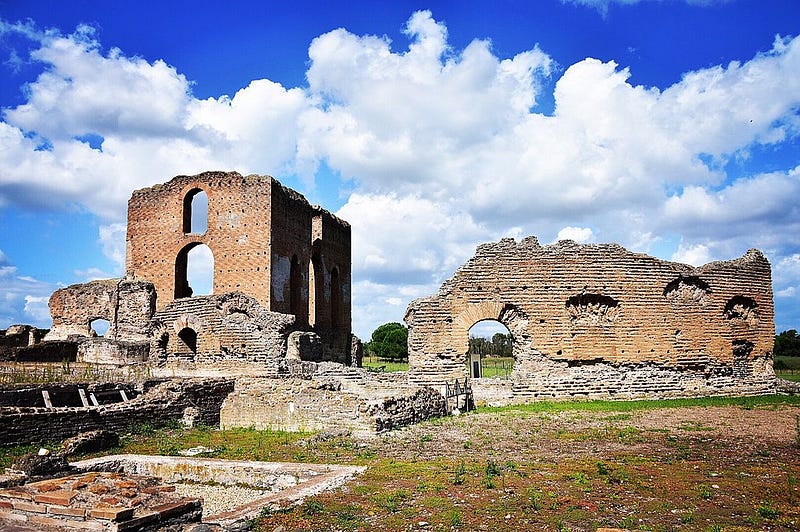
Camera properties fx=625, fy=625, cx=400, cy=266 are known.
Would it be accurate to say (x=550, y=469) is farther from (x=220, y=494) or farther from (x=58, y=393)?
(x=58, y=393)

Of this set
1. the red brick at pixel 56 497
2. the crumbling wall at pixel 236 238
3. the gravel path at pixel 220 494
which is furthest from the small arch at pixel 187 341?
the red brick at pixel 56 497

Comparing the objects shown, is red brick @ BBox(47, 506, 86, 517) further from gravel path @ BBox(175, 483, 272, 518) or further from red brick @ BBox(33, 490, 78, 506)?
gravel path @ BBox(175, 483, 272, 518)

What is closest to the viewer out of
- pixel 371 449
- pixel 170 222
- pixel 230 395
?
pixel 371 449

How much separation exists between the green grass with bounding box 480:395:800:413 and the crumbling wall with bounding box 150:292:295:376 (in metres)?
6.52

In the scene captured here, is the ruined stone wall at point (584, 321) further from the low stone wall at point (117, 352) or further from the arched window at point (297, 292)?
the arched window at point (297, 292)

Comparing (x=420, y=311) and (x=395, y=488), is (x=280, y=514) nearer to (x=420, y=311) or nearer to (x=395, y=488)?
(x=395, y=488)

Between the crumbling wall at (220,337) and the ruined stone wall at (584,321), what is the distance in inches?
166

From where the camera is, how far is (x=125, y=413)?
40.8 ft

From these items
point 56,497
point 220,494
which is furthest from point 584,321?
point 56,497

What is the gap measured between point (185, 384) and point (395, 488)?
353 inches

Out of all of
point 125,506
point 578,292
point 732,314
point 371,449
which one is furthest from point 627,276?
point 125,506

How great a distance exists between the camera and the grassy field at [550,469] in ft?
18.9

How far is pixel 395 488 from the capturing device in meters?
7.01

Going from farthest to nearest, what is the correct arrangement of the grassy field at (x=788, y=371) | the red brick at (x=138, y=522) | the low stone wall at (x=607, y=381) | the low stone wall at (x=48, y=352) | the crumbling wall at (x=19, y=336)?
the grassy field at (x=788, y=371), the crumbling wall at (x=19, y=336), the low stone wall at (x=48, y=352), the low stone wall at (x=607, y=381), the red brick at (x=138, y=522)
